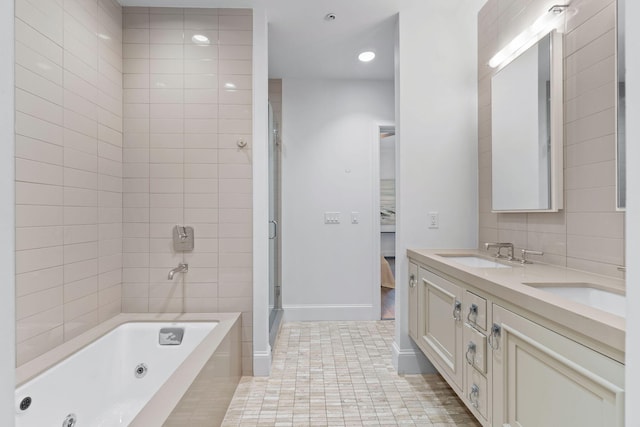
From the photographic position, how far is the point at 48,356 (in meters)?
1.52

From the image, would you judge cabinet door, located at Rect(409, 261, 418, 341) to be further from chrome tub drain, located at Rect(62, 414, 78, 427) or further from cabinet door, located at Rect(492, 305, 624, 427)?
chrome tub drain, located at Rect(62, 414, 78, 427)

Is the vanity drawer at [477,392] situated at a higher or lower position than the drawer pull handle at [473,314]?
lower

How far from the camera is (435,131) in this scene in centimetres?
224

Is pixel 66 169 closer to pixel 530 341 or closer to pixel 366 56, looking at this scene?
pixel 530 341

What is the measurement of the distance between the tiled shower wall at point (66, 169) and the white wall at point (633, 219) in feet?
6.39

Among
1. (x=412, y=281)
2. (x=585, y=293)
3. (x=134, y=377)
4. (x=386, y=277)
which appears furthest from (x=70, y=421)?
(x=386, y=277)

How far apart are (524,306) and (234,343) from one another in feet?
5.36

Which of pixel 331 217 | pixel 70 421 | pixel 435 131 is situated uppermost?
pixel 435 131

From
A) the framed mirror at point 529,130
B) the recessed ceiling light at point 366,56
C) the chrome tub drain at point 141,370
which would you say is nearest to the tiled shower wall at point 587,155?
the framed mirror at point 529,130

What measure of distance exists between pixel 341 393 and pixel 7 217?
197cm

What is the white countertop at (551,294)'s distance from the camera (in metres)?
0.78

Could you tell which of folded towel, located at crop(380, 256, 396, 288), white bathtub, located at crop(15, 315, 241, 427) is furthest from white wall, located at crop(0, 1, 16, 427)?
folded towel, located at crop(380, 256, 396, 288)

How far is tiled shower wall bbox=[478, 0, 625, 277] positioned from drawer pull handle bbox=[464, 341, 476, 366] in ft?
1.97

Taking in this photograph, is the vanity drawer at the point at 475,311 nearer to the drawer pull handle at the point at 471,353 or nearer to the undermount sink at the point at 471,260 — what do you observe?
the drawer pull handle at the point at 471,353
